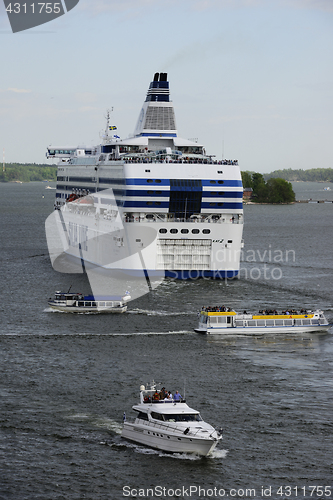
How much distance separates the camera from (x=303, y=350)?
52.5m

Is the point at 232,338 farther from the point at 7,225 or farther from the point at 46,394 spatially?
the point at 7,225

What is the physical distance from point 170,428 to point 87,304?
30.0m

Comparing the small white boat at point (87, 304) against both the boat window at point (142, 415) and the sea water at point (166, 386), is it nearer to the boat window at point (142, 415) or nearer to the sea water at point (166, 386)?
the sea water at point (166, 386)

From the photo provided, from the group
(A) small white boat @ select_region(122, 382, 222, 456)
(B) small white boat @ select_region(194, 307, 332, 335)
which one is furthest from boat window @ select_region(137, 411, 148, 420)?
(B) small white boat @ select_region(194, 307, 332, 335)

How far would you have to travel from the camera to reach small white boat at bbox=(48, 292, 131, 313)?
206 ft

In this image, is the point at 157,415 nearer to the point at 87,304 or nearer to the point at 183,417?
the point at 183,417

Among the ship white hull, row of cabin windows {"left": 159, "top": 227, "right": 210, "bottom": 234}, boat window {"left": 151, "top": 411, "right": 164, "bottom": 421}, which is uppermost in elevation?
row of cabin windows {"left": 159, "top": 227, "right": 210, "bottom": 234}

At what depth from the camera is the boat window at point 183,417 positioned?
35562mm

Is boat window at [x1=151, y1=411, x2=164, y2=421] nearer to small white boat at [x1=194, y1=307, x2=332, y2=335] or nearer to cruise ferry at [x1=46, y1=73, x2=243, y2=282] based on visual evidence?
small white boat at [x1=194, y1=307, x2=332, y2=335]

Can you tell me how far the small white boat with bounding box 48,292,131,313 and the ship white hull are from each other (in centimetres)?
2684

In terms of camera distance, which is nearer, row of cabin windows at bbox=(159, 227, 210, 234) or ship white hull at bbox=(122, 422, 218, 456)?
ship white hull at bbox=(122, 422, 218, 456)

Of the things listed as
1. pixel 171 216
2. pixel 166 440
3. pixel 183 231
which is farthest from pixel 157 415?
pixel 171 216

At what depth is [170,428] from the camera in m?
34.8

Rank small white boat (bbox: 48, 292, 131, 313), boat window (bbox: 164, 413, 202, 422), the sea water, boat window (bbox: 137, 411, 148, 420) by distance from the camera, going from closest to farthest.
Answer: the sea water < boat window (bbox: 164, 413, 202, 422) < boat window (bbox: 137, 411, 148, 420) < small white boat (bbox: 48, 292, 131, 313)
